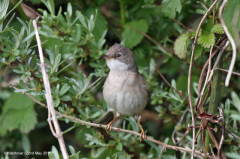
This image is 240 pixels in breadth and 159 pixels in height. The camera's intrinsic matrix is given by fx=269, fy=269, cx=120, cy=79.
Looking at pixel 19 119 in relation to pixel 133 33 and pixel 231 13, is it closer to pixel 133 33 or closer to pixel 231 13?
pixel 133 33

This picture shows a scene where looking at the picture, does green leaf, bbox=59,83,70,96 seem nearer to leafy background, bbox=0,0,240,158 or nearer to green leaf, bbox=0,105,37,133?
leafy background, bbox=0,0,240,158

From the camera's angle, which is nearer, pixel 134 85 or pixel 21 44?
pixel 21 44

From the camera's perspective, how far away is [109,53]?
289cm

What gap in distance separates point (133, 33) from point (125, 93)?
79 centimetres

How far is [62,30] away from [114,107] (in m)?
0.94

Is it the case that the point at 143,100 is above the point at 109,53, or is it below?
below

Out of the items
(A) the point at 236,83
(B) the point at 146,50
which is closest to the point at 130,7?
(B) the point at 146,50

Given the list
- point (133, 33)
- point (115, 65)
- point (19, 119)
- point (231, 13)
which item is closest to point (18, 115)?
point (19, 119)

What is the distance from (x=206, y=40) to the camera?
208 centimetres

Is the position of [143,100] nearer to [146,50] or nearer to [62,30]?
[146,50]

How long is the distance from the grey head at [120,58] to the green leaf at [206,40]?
102 centimetres

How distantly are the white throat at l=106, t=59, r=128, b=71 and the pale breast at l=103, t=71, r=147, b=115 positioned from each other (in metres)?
0.07

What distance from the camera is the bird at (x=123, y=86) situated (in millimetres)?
2789

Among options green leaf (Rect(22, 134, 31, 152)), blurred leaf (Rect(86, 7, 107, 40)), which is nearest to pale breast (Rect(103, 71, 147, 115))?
blurred leaf (Rect(86, 7, 107, 40))
